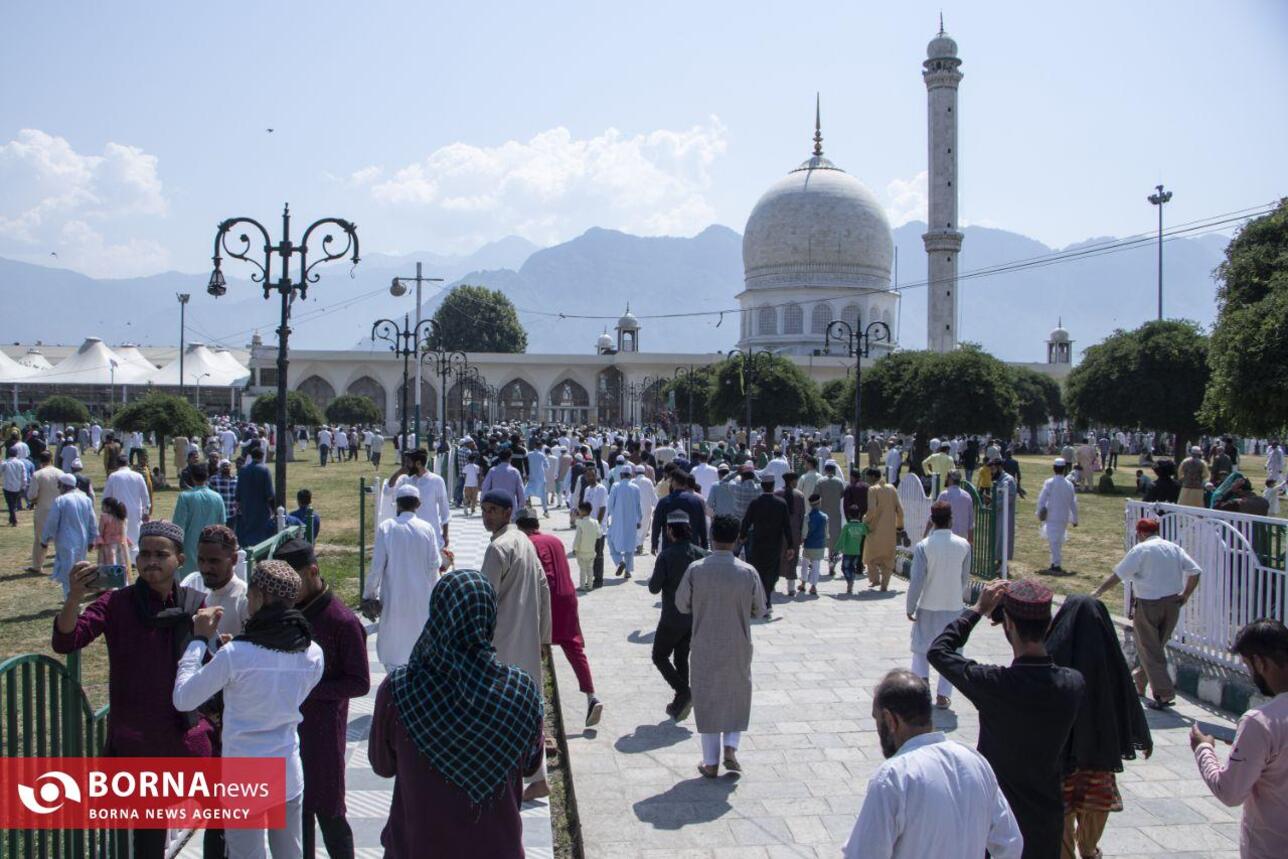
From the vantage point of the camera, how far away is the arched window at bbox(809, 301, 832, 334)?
56812mm

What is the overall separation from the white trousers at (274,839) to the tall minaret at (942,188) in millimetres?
48165

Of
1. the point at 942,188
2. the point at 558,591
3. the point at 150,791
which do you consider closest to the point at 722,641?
the point at 558,591

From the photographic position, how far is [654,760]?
5.61 m

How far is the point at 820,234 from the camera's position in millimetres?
57281

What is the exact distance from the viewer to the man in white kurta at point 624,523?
11469mm

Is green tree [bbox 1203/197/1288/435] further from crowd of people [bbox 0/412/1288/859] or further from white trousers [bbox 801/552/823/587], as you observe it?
crowd of people [bbox 0/412/1288/859]

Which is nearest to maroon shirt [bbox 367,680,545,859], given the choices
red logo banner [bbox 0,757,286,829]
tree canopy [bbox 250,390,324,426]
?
red logo banner [bbox 0,757,286,829]

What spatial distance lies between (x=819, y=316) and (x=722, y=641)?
2085 inches

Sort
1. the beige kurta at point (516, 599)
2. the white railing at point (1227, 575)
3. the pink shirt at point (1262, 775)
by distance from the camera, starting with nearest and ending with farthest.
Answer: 1. the pink shirt at point (1262, 775)
2. the beige kurta at point (516, 599)
3. the white railing at point (1227, 575)

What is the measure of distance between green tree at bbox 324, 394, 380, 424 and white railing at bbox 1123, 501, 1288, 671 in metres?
39.5

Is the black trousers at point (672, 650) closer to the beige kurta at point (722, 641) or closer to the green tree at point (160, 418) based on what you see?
the beige kurta at point (722, 641)

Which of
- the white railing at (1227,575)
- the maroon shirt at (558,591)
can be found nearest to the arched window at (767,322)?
the white railing at (1227,575)

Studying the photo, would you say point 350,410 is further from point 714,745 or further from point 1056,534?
point 714,745

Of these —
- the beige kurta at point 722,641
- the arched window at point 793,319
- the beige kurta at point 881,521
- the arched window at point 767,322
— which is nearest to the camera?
the beige kurta at point 722,641
